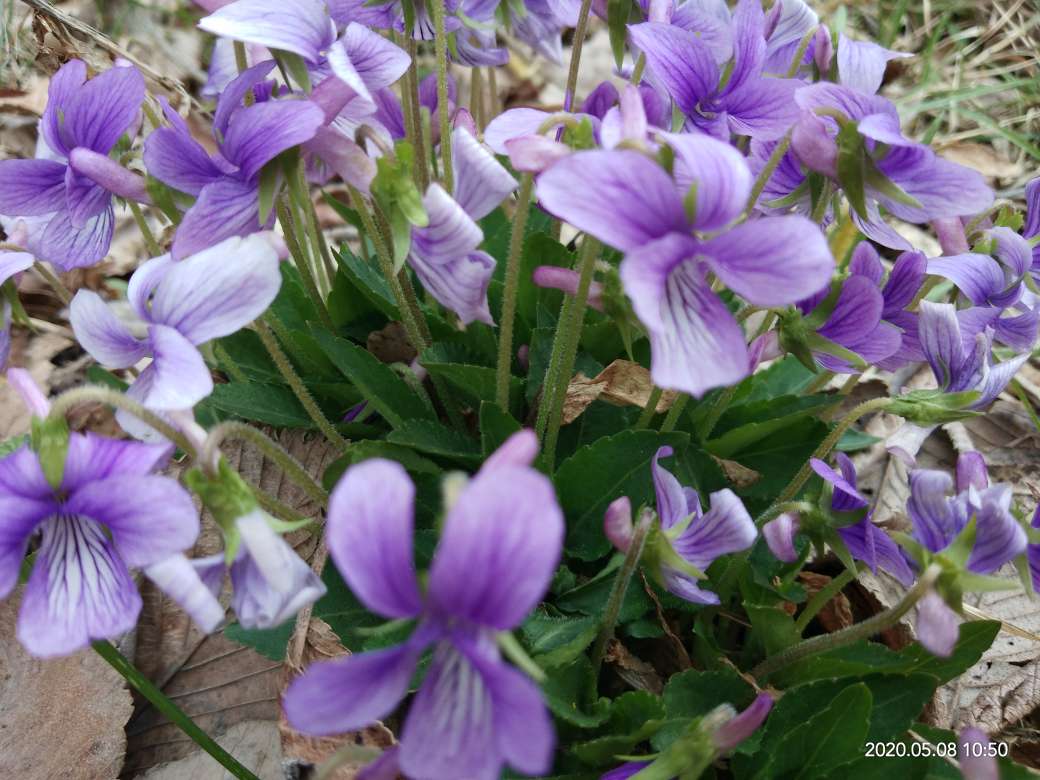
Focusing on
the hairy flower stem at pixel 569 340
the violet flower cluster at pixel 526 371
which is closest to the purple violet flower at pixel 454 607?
the violet flower cluster at pixel 526 371

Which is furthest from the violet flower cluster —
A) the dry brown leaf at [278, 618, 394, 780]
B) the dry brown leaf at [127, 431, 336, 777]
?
the dry brown leaf at [127, 431, 336, 777]

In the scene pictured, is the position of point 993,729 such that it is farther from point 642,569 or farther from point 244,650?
point 244,650

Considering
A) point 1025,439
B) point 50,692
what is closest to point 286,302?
point 50,692

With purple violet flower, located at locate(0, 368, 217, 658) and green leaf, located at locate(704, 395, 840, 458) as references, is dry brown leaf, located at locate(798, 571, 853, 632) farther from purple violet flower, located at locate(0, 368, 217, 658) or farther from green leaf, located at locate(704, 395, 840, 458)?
purple violet flower, located at locate(0, 368, 217, 658)

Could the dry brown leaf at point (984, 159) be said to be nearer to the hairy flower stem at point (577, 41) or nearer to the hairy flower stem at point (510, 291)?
the hairy flower stem at point (577, 41)

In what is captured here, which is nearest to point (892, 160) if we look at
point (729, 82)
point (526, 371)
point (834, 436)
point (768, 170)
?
point (768, 170)

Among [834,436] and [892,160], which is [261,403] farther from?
[892,160]
